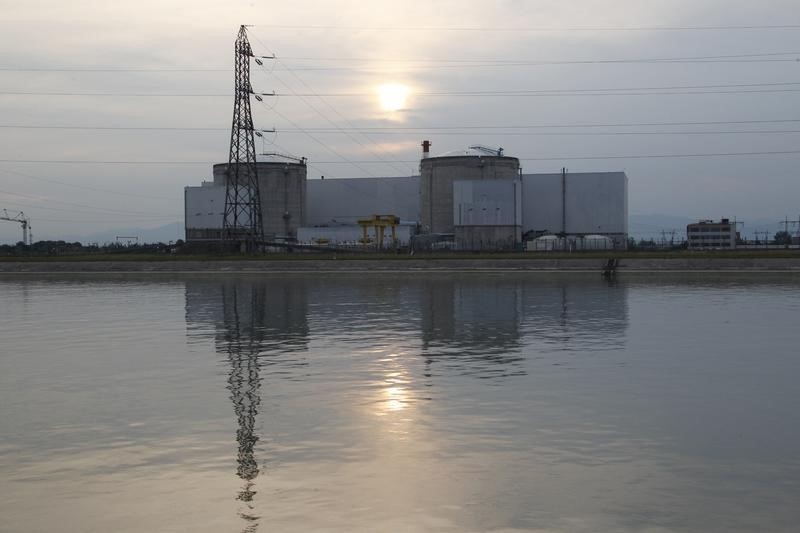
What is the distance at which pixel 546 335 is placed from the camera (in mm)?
23609

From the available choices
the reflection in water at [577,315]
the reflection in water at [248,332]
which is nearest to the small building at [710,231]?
the reflection in water at [577,315]

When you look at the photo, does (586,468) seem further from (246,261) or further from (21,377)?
(246,261)

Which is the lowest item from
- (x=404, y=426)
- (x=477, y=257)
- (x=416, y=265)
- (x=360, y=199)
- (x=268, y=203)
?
(x=404, y=426)

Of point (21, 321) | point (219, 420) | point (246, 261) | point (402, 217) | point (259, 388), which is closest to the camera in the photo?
point (219, 420)

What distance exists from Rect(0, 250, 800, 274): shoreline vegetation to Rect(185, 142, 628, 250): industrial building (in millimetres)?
17748

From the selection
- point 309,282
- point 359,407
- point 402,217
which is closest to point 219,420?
point 359,407

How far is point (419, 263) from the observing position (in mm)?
67812

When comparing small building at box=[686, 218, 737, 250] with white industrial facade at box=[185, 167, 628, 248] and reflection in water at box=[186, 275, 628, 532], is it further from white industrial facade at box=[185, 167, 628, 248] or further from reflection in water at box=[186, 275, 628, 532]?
reflection in water at box=[186, 275, 628, 532]

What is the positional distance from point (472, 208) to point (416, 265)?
25.4m

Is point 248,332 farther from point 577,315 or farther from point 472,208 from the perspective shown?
point 472,208

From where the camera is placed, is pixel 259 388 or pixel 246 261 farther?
pixel 246 261

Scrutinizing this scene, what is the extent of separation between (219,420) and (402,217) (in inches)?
3930

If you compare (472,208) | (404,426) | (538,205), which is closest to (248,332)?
(404,426)

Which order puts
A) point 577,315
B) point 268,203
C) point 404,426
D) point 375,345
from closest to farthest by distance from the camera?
point 404,426 → point 375,345 → point 577,315 → point 268,203
